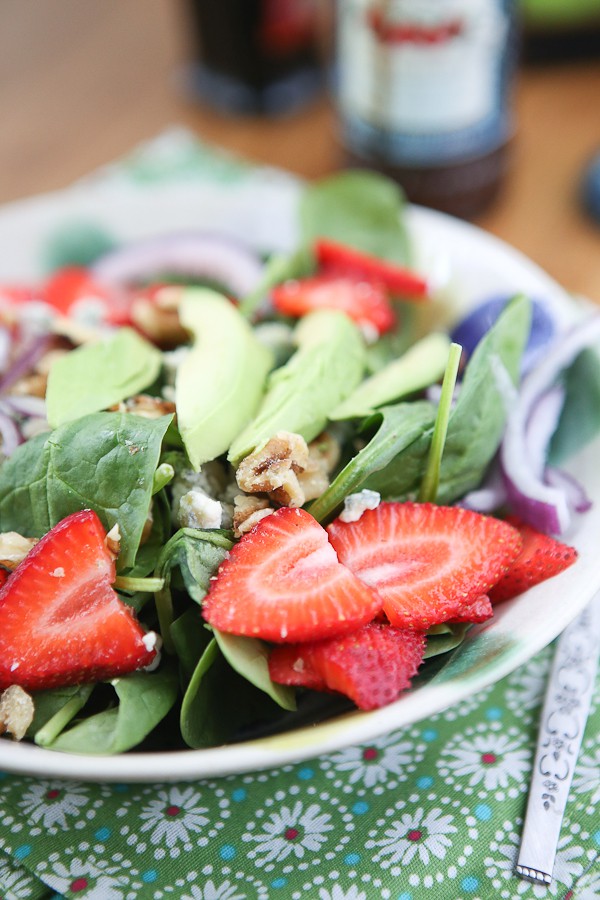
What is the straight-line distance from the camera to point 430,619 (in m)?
0.87

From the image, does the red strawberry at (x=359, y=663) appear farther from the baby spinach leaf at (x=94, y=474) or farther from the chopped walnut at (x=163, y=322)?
the chopped walnut at (x=163, y=322)

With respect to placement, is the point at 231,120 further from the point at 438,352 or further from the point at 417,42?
the point at 438,352

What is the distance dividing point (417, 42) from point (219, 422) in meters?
0.91

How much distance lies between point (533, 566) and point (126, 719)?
42 cm

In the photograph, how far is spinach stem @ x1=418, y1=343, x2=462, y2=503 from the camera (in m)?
0.95

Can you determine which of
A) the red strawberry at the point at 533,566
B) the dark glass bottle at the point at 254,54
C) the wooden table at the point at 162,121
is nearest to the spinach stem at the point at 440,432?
the red strawberry at the point at 533,566

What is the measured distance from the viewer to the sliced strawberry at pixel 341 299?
1.25m

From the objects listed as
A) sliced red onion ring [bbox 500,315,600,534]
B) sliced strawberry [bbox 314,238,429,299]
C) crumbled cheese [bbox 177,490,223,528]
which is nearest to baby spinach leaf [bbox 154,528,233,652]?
crumbled cheese [bbox 177,490,223,528]

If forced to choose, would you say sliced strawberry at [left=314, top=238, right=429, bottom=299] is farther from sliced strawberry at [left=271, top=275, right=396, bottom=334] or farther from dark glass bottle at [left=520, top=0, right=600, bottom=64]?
dark glass bottle at [left=520, top=0, right=600, bottom=64]

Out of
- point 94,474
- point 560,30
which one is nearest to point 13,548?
point 94,474

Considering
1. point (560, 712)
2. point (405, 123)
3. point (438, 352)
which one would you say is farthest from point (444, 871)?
point (405, 123)

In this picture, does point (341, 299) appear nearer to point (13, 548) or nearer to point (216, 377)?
point (216, 377)

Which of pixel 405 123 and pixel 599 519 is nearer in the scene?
pixel 599 519

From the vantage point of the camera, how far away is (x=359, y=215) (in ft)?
4.71
